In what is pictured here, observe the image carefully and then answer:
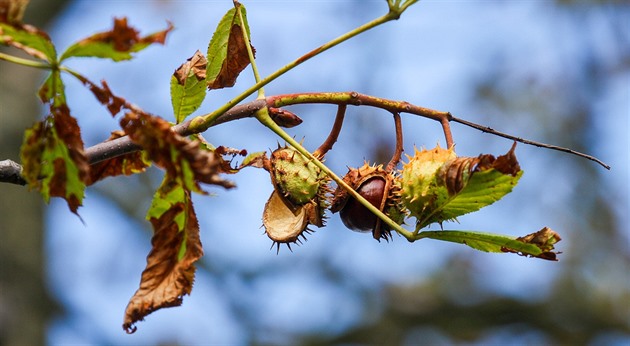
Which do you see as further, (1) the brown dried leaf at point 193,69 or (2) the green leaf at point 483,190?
(1) the brown dried leaf at point 193,69

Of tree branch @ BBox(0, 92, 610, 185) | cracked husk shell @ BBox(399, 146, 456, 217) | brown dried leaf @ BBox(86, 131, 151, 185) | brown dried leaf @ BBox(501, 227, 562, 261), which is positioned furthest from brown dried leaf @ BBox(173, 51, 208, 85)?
brown dried leaf @ BBox(501, 227, 562, 261)

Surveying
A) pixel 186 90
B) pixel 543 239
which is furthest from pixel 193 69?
pixel 543 239

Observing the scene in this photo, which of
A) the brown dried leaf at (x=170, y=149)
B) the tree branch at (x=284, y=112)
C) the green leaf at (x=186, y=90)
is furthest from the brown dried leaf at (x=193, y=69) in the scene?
the brown dried leaf at (x=170, y=149)

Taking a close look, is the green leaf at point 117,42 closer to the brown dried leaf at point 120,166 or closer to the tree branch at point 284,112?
the tree branch at point 284,112

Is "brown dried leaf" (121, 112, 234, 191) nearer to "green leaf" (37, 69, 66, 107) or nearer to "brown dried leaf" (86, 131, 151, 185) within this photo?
"green leaf" (37, 69, 66, 107)

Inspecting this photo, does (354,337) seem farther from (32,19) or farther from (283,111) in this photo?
(283,111)

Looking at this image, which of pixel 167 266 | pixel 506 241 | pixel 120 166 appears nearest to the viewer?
pixel 167 266

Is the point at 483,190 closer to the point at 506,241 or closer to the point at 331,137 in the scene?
the point at 506,241
